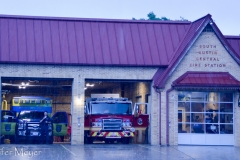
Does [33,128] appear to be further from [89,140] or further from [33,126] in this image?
[89,140]

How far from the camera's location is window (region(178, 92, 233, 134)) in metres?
32.4

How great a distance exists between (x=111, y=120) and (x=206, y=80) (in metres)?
5.91

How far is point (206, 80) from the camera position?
105ft

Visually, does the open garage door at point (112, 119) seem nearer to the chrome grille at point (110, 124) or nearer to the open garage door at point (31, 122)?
the chrome grille at point (110, 124)

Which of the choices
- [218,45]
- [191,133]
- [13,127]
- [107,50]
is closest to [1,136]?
[13,127]

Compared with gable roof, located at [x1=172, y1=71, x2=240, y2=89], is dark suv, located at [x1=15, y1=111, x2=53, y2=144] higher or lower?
lower

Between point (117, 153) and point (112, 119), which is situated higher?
point (112, 119)

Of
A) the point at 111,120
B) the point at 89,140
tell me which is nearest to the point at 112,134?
the point at 111,120

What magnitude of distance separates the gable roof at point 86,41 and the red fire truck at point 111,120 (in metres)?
2.45

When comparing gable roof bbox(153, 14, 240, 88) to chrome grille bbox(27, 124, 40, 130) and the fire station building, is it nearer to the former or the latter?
the fire station building

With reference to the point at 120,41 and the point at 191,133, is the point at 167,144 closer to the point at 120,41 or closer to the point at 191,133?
the point at 191,133

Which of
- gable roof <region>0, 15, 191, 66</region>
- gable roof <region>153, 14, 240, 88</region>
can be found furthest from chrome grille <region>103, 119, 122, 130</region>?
gable roof <region>0, 15, 191, 66</region>

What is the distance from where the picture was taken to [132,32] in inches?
1319

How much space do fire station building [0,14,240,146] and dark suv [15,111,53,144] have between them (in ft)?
7.56
